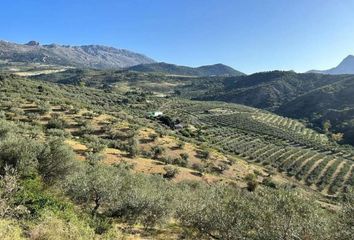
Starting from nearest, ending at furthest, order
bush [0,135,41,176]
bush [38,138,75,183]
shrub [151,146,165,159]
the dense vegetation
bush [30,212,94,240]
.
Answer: bush [30,212,94,240] → the dense vegetation → bush [0,135,41,176] → bush [38,138,75,183] → shrub [151,146,165,159]

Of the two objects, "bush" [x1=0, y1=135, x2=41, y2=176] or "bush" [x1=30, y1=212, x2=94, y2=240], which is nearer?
"bush" [x1=30, y1=212, x2=94, y2=240]

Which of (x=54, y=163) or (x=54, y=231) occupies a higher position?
(x=54, y=231)

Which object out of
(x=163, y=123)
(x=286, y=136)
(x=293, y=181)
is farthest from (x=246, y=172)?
(x=286, y=136)

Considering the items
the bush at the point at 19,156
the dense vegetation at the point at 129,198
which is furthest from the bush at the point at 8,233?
the bush at the point at 19,156

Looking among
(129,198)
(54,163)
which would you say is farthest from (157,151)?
(129,198)

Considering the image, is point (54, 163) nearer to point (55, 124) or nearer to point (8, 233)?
point (8, 233)

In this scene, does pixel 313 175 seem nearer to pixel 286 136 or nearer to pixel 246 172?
pixel 246 172

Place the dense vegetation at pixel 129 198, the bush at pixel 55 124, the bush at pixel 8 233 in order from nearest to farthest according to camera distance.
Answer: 1. the bush at pixel 8 233
2. the dense vegetation at pixel 129 198
3. the bush at pixel 55 124

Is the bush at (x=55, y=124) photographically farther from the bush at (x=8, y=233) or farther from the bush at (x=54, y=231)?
the bush at (x=8, y=233)

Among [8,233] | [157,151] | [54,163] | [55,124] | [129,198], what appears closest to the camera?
[8,233]

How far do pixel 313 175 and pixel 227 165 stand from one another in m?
27.4

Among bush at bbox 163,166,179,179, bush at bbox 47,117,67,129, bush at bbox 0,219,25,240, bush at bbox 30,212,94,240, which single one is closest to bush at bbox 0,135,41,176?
bush at bbox 30,212,94,240

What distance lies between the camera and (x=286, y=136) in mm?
139875

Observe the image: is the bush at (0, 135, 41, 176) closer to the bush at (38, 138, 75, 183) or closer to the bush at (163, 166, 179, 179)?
the bush at (38, 138, 75, 183)
